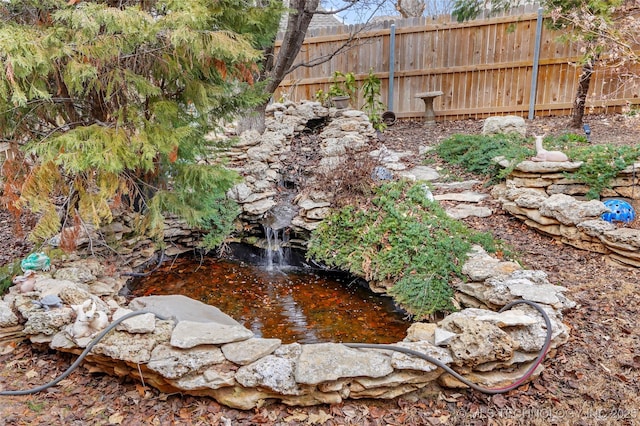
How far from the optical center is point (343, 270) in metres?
4.74

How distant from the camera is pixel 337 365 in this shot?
7.73ft

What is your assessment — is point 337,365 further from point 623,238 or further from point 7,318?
point 623,238

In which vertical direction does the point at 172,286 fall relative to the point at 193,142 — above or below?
below

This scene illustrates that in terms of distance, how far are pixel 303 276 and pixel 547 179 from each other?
3.17 metres

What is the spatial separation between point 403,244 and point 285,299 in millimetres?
1360

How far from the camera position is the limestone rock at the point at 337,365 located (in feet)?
7.54

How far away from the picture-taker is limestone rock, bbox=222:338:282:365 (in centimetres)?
242

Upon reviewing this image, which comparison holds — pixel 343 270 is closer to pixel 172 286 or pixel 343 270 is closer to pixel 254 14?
pixel 172 286

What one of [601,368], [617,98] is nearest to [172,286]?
[601,368]

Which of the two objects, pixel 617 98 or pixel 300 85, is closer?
pixel 617 98

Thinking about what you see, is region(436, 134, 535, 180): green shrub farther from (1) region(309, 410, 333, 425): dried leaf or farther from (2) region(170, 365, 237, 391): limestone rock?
(2) region(170, 365, 237, 391): limestone rock

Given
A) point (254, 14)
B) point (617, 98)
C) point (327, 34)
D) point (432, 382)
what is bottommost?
point (432, 382)

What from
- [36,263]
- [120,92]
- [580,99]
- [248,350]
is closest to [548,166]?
[580,99]

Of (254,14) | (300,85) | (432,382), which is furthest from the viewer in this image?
(300,85)
